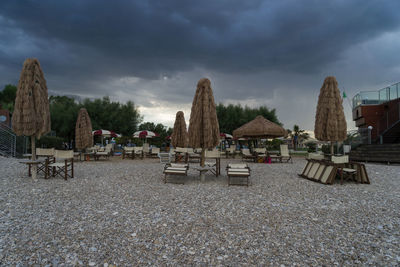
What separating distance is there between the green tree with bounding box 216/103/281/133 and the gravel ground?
81.0ft

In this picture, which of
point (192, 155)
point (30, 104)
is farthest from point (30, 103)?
point (192, 155)

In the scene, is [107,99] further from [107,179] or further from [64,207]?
[64,207]

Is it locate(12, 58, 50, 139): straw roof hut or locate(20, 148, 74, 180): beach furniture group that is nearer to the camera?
locate(12, 58, 50, 139): straw roof hut

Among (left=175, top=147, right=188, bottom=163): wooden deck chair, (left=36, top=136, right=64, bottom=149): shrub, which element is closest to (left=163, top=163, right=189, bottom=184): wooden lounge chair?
(left=175, top=147, right=188, bottom=163): wooden deck chair

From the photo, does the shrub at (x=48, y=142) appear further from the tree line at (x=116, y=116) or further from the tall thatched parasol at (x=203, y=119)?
the tall thatched parasol at (x=203, y=119)

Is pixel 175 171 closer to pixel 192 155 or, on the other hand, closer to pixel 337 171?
Answer: pixel 337 171

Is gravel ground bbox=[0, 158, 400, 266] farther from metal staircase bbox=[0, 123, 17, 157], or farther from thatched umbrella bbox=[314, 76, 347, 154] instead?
metal staircase bbox=[0, 123, 17, 157]

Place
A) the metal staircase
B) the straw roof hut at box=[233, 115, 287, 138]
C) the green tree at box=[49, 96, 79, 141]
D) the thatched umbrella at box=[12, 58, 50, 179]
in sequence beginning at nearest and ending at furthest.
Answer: the thatched umbrella at box=[12, 58, 50, 179], the straw roof hut at box=[233, 115, 287, 138], the metal staircase, the green tree at box=[49, 96, 79, 141]

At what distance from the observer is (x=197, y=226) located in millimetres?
3877

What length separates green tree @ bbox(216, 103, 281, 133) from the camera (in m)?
31.3

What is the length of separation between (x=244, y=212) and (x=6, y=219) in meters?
4.17

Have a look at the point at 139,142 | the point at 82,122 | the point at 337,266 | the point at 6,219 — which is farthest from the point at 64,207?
the point at 139,142

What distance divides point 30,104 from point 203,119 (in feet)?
18.3

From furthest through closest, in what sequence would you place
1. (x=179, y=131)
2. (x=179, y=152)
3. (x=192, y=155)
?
(x=192, y=155) → (x=179, y=152) → (x=179, y=131)
